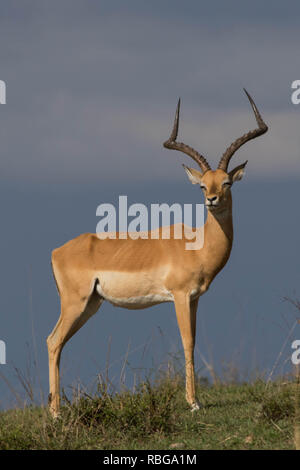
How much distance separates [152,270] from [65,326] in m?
1.56

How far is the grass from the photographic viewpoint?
8.42m

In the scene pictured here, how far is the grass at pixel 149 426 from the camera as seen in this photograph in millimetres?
8422

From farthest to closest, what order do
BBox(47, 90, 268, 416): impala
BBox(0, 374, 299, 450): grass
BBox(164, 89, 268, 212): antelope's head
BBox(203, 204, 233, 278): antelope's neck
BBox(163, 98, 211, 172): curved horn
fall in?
1. BBox(163, 98, 211, 172): curved horn
2. BBox(203, 204, 233, 278): antelope's neck
3. BBox(47, 90, 268, 416): impala
4. BBox(164, 89, 268, 212): antelope's head
5. BBox(0, 374, 299, 450): grass

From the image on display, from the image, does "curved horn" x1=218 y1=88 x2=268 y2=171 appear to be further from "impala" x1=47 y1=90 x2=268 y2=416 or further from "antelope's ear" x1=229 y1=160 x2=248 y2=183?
"antelope's ear" x1=229 y1=160 x2=248 y2=183

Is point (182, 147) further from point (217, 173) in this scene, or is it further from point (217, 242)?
point (217, 242)

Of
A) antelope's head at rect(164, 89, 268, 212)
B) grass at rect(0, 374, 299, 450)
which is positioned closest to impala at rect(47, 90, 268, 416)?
antelope's head at rect(164, 89, 268, 212)

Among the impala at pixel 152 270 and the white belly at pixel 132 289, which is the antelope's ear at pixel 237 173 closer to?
the impala at pixel 152 270

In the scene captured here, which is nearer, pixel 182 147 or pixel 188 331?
pixel 188 331

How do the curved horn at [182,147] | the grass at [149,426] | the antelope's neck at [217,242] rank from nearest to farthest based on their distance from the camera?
1. the grass at [149,426]
2. the antelope's neck at [217,242]
3. the curved horn at [182,147]

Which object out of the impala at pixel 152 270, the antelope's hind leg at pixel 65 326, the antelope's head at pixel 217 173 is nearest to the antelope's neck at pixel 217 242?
the impala at pixel 152 270

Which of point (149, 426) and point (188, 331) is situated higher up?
point (188, 331)

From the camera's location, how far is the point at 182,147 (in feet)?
37.6

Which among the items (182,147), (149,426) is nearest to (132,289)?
(182,147)
